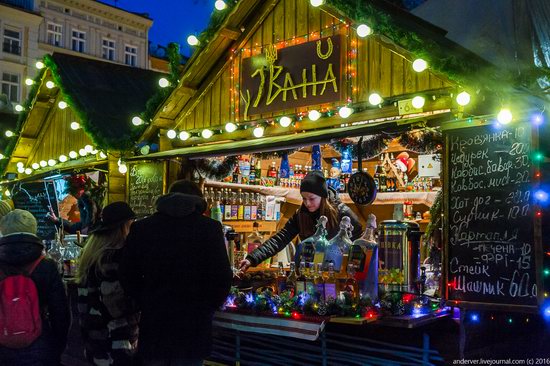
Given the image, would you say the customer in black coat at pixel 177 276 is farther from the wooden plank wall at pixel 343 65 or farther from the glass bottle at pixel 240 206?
the glass bottle at pixel 240 206

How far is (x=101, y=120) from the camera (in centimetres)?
933

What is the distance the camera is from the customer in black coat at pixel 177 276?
346 cm

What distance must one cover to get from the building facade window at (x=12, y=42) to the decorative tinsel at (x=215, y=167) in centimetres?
3014

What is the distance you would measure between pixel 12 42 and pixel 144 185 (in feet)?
97.7

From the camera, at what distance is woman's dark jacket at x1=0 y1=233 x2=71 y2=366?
3.85 metres

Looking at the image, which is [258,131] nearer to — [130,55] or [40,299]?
[40,299]

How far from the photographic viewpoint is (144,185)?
27.5 ft

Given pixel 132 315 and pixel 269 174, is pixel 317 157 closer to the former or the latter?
pixel 269 174

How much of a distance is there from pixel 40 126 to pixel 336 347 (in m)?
10.5

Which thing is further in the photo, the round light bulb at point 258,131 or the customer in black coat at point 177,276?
the round light bulb at point 258,131

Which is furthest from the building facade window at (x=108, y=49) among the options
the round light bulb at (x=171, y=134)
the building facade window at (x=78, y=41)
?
the round light bulb at (x=171, y=134)

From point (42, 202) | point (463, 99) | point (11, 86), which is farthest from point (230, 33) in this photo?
point (11, 86)

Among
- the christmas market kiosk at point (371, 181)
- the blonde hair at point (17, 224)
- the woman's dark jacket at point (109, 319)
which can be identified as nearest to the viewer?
the woman's dark jacket at point (109, 319)

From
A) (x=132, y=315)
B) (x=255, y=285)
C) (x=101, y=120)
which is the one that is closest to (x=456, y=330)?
(x=255, y=285)
